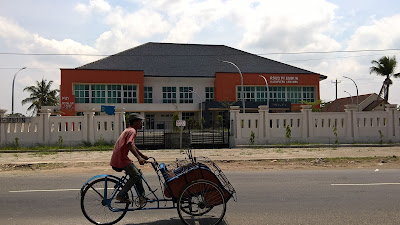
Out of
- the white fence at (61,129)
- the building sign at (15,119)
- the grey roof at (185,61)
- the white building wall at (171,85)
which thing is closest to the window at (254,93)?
the grey roof at (185,61)

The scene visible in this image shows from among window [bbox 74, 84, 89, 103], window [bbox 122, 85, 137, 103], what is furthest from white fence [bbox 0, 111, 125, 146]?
window [bbox 122, 85, 137, 103]

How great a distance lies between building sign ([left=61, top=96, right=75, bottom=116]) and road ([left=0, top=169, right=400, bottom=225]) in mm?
43667

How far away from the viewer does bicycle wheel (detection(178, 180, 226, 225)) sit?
5.70m

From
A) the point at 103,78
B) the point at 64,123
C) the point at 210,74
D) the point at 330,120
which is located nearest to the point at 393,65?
the point at 210,74

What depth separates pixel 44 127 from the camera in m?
20.9

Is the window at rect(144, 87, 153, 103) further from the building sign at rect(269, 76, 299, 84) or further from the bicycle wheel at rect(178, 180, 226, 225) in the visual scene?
the bicycle wheel at rect(178, 180, 226, 225)

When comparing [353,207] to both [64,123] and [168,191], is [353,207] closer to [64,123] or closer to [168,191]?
[168,191]

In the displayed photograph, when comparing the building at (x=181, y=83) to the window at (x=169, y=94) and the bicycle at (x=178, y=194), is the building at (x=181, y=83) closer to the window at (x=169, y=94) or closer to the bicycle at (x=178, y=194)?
the window at (x=169, y=94)

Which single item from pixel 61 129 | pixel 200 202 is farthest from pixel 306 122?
pixel 200 202

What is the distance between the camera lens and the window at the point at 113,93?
5681 cm

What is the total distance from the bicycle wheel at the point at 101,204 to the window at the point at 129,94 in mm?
52181

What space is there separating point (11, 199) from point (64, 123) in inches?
538

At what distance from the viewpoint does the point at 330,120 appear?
73.1 feet

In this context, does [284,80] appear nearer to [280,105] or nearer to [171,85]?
[280,105]
